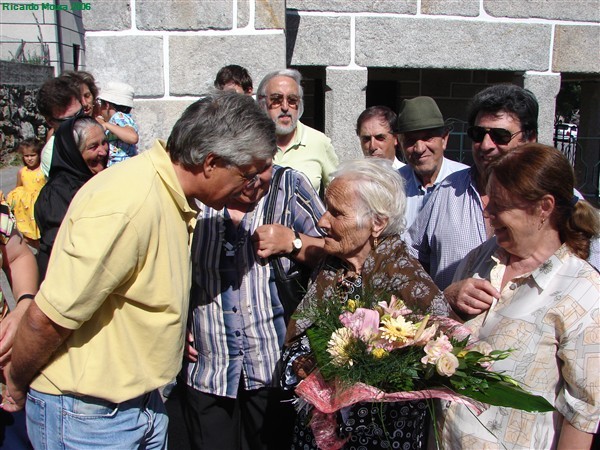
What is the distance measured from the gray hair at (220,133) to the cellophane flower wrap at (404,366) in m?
0.68

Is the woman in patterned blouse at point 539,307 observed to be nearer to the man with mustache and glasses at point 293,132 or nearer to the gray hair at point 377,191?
the gray hair at point 377,191

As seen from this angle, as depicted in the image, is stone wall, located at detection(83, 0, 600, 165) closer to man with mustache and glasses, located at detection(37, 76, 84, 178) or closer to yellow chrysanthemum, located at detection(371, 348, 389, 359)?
man with mustache and glasses, located at detection(37, 76, 84, 178)

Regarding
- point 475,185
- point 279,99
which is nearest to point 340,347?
point 475,185

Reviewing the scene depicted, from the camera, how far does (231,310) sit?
2414mm

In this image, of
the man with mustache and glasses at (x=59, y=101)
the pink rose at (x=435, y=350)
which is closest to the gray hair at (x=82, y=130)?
the man with mustache and glasses at (x=59, y=101)

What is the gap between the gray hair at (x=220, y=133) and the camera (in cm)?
187

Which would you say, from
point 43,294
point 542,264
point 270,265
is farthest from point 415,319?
point 43,294

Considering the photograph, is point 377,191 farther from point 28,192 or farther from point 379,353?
point 28,192

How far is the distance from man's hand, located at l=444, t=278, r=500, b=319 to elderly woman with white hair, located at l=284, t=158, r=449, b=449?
69 mm

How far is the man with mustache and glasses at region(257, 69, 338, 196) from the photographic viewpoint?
359cm

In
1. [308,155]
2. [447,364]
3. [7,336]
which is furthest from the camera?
[308,155]

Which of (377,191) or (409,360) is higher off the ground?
(377,191)

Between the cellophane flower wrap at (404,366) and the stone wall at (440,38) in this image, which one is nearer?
the cellophane flower wrap at (404,366)

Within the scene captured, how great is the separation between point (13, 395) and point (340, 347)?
115 cm
